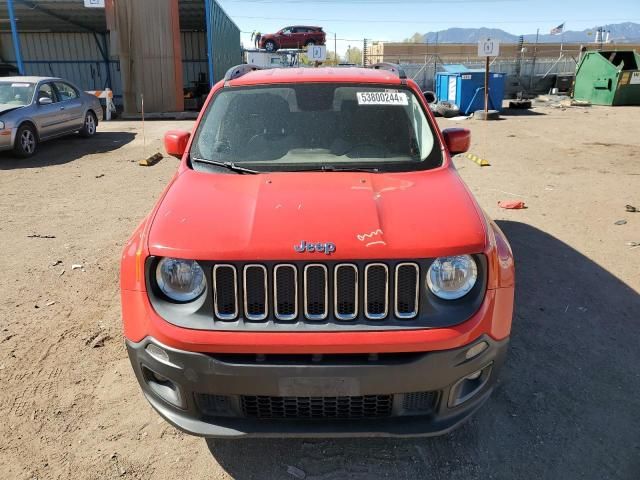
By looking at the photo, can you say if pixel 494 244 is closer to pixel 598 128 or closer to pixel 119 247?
pixel 119 247

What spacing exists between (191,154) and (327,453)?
6.67 feet

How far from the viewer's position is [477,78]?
19.2m

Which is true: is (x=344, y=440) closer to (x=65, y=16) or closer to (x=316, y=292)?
(x=316, y=292)

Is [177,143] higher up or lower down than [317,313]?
higher up

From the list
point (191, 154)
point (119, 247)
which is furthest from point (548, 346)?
point (119, 247)

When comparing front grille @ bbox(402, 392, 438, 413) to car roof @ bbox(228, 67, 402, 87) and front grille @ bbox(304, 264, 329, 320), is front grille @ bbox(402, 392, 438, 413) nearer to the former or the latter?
front grille @ bbox(304, 264, 329, 320)

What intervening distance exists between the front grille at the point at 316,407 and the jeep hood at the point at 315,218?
0.65 metres

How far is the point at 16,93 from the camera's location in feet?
38.2

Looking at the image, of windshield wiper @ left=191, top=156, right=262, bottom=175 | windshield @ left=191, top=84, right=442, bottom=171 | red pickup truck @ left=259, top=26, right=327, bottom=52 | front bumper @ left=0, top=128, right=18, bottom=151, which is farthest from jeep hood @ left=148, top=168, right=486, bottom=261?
red pickup truck @ left=259, top=26, right=327, bottom=52

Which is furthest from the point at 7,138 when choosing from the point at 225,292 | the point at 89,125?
the point at 225,292

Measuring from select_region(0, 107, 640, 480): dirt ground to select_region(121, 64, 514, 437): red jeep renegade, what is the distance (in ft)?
1.46

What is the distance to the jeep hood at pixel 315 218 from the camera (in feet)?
7.88

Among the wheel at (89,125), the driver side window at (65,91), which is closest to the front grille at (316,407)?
the driver side window at (65,91)

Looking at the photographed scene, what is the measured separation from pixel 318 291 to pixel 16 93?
38.7 feet
